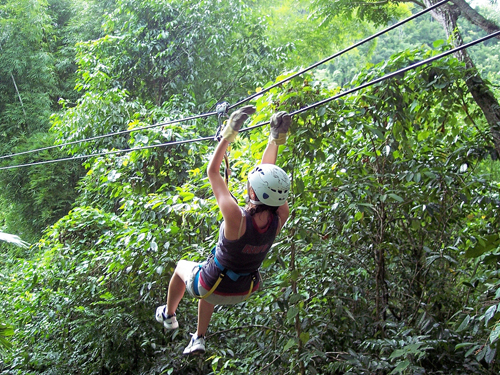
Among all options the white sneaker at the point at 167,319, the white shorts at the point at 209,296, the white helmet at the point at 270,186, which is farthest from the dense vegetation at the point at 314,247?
the white helmet at the point at 270,186

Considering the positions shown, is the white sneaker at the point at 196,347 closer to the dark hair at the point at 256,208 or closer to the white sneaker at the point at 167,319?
the white sneaker at the point at 167,319

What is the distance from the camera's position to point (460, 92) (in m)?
3.37

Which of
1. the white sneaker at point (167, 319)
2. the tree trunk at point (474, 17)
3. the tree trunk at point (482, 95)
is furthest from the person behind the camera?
the tree trunk at point (474, 17)

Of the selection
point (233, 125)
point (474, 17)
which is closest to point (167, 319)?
point (233, 125)

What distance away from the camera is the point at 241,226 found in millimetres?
2217

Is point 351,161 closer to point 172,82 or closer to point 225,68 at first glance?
point 172,82

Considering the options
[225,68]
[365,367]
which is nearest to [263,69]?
[225,68]

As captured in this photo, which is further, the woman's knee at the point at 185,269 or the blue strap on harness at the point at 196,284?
the woman's knee at the point at 185,269

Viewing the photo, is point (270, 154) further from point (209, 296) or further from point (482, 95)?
point (482, 95)

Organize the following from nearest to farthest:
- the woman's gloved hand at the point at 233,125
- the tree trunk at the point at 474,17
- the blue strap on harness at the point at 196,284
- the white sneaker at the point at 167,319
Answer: the woman's gloved hand at the point at 233,125 → the blue strap on harness at the point at 196,284 → the white sneaker at the point at 167,319 → the tree trunk at the point at 474,17

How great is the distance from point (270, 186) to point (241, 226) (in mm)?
245

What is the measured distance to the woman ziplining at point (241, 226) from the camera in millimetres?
2189

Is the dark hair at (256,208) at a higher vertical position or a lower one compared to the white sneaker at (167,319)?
higher

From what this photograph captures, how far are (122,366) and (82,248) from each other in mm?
1520
